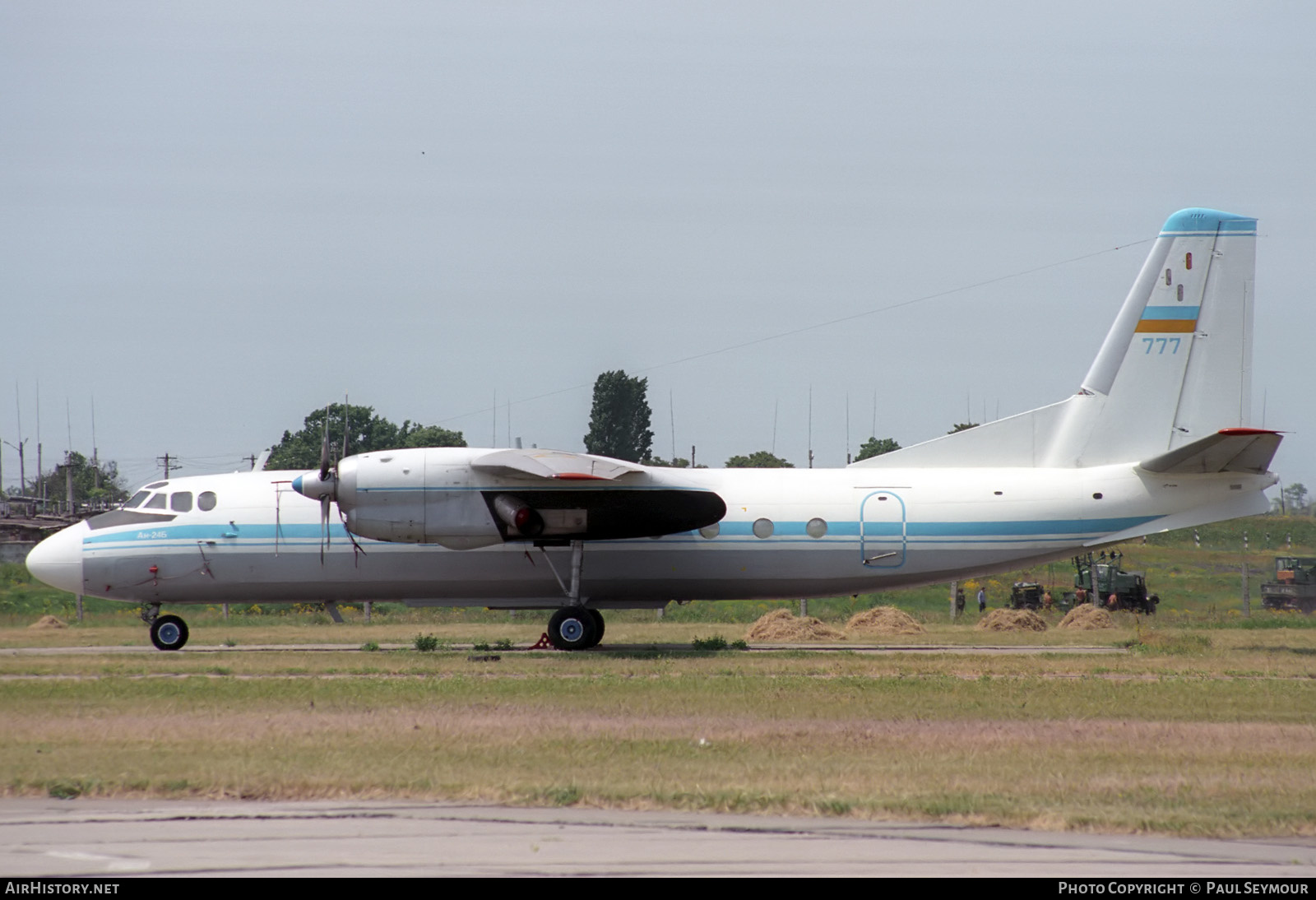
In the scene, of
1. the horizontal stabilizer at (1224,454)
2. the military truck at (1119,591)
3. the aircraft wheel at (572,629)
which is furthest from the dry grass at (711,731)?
the military truck at (1119,591)

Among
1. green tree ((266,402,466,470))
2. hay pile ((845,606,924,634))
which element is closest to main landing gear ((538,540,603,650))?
hay pile ((845,606,924,634))

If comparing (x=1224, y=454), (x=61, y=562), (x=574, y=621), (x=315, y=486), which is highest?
(x=1224, y=454)

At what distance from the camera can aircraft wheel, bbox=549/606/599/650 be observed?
23.5 meters

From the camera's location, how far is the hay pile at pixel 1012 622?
31.7 m

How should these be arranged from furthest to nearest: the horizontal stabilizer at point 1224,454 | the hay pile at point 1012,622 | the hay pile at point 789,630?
1. the hay pile at point 1012,622
2. the hay pile at point 789,630
3. the horizontal stabilizer at point 1224,454

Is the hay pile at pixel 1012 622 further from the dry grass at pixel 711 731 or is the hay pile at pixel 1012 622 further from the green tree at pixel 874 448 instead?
the green tree at pixel 874 448

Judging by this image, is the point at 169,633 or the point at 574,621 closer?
the point at 574,621

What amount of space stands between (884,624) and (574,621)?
→ 1027 centimetres

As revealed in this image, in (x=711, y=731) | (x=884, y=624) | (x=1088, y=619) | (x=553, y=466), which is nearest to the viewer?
(x=711, y=731)

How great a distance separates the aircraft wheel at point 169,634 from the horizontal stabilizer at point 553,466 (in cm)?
729

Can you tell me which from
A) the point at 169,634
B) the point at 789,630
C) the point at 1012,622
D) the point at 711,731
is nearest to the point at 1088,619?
the point at 1012,622

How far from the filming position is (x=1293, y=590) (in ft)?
147

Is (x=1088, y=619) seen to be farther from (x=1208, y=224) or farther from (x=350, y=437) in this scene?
(x=350, y=437)

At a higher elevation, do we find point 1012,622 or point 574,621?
point 574,621
